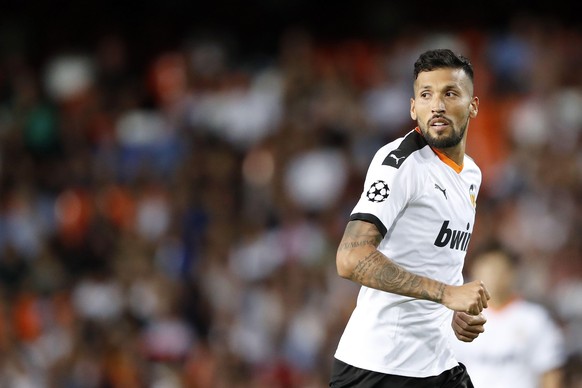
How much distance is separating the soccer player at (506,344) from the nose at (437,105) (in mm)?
2258

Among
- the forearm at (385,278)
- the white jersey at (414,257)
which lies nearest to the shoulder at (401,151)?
the white jersey at (414,257)

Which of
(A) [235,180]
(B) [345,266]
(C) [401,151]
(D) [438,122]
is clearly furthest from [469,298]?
(A) [235,180]

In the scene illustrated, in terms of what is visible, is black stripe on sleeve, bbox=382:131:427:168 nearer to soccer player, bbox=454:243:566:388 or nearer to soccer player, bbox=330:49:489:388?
soccer player, bbox=330:49:489:388

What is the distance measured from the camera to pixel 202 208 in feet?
31.8

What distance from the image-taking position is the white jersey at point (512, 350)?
5891 millimetres

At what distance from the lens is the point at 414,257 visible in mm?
3764

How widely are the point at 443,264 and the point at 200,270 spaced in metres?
5.65

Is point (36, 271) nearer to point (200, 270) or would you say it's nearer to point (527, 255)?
point (200, 270)

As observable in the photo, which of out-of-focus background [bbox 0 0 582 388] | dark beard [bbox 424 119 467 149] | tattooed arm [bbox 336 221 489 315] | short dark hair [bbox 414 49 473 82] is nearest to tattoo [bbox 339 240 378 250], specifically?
tattooed arm [bbox 336 221 489 315]

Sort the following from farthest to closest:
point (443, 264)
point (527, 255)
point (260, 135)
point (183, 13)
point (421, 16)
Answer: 1. point (183, 13)
2. point (421, 16)
3. point (260, 135)
4. point (527, 255)
5. point (443, 264)

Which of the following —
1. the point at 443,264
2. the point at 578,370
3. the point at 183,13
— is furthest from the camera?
the point at 183,13

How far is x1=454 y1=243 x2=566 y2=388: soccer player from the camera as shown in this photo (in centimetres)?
589

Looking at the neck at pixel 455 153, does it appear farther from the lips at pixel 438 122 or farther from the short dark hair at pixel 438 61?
the short dark hair at pixel 438 61

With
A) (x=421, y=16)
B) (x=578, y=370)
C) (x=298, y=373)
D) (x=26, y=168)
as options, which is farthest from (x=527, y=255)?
(x=26, y=168)
